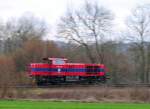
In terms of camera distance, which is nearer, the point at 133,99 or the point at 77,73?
the point at 133,99

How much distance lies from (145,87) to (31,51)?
30.5m

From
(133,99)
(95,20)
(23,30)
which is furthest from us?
(23,30)

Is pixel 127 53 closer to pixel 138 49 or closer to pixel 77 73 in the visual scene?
pixel 138 49

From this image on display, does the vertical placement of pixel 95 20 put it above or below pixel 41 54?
above

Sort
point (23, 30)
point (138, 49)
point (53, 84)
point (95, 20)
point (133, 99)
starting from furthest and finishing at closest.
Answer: point (23, 30), point (95, 20), point (138, 49), point (53, 84), point (133, 99)

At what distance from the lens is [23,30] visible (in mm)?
94250

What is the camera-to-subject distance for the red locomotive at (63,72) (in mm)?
50938

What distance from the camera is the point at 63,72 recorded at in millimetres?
51500

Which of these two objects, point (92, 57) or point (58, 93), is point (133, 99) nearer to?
point (58, 93)

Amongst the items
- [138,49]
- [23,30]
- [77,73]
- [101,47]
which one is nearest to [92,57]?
[101,47]

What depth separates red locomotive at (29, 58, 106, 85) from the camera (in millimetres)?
50938

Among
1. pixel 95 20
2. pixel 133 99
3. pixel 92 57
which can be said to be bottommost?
pixel 133 99

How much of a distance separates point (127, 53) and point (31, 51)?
1450cm

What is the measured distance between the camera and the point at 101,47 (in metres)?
72.0
